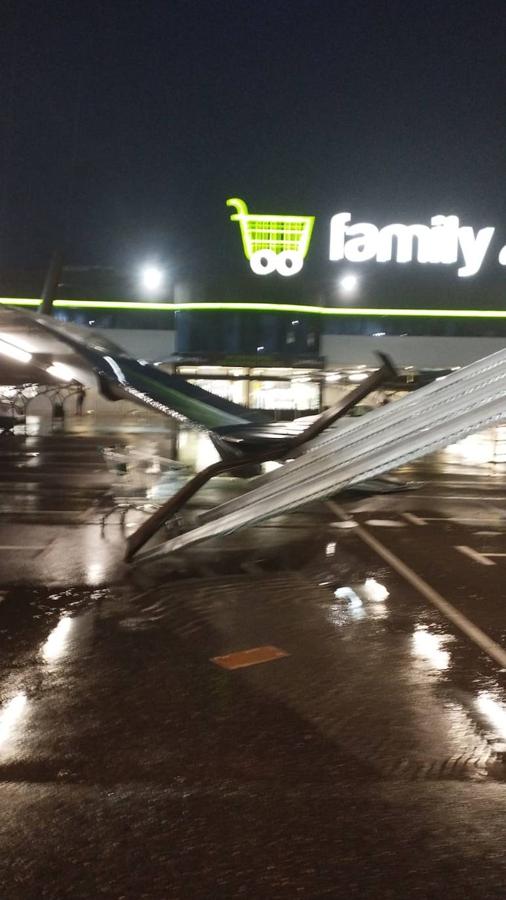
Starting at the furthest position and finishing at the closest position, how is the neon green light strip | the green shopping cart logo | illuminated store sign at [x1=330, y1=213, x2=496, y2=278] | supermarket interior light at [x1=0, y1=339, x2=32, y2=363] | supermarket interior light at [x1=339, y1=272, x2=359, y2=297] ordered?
illuminated store sign at [x1=330, y1=213, x2=496, y2=278] < supermarket interior light at [x1=339, y1=272, x2=359, y2=297] < the neon green light strip < the green shopping cart logo < supermarket interior light at [x1=0, y1=339, x2=32, y2=363]

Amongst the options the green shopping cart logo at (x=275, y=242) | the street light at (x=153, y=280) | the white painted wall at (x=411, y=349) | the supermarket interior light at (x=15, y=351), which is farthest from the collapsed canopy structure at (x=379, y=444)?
the street light at (x=153, y=280)

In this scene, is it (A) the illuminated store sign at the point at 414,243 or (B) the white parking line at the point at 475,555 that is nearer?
(B) the white parking line at the point at 475,555

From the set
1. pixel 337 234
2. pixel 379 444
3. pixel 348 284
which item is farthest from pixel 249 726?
pixel 337 234

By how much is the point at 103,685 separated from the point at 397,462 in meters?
3.14

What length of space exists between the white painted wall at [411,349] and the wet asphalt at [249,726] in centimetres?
3054

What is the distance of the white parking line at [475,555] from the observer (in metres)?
9.99

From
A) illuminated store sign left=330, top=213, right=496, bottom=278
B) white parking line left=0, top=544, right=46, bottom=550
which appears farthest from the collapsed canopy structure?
illuminated store sign left=330, top=213, right=496, bottom=278

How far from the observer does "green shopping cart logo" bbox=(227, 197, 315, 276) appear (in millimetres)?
39281

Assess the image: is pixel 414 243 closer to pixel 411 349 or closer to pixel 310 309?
pixel 411 349

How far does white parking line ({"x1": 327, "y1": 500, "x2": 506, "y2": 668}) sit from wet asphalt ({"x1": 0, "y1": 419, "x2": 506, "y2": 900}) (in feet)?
0.37

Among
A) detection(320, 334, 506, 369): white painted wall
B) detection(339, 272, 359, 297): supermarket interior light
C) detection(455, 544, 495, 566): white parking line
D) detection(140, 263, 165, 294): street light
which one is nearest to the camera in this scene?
detection(455, 544, 495, 566): white parking line

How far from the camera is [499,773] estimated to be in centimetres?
454

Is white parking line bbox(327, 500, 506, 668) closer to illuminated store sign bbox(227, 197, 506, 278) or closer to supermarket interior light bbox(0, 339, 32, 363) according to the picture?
supermarket interior light bbox(0, 339, 32, 363)

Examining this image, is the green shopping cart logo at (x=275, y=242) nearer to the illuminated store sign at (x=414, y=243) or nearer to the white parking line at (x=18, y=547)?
the illuminated store sign at (x=414, y=243)
